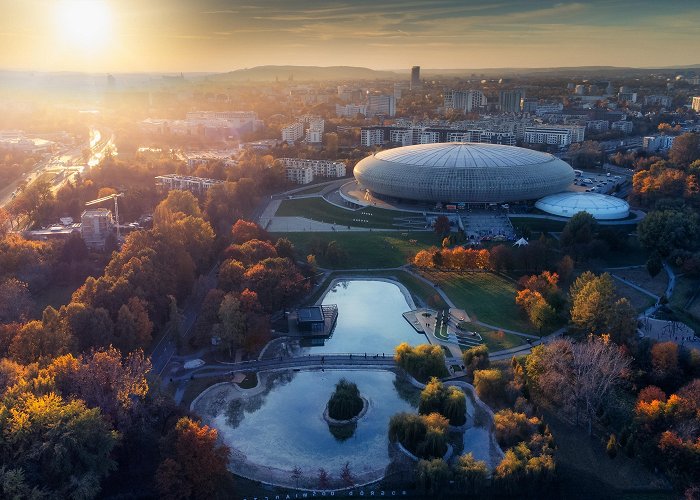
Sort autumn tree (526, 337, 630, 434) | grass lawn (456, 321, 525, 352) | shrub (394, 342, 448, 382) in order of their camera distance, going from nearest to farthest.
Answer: autumn tree (526, 337, 630, 434) < shrub (394, 342, 448, 382) < grass lawn (456, 321, 525, 352)

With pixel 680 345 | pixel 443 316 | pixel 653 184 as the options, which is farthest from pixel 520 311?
pixel 653 184

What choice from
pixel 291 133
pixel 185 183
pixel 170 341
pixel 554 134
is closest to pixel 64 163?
pixel 291 133

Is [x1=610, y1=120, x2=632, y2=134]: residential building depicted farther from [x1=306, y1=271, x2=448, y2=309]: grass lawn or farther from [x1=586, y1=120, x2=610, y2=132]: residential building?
[x1=306, y1=271, x2=448, y2=309]: grass lawn

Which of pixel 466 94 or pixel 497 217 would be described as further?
pixel 466 94

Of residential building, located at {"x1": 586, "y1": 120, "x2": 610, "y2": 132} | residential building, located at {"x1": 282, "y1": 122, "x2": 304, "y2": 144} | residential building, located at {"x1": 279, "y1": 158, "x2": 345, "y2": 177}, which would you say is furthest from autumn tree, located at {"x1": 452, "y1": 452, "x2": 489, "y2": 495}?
residential building, located at {"x1": 586, "y1": 120, "x2": 610, "y2": 132}

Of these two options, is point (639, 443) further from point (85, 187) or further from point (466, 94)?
point (466, 94)

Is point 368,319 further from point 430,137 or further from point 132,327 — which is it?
point 430,137

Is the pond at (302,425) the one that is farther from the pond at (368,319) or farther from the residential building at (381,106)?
the residential building at (381,106)
